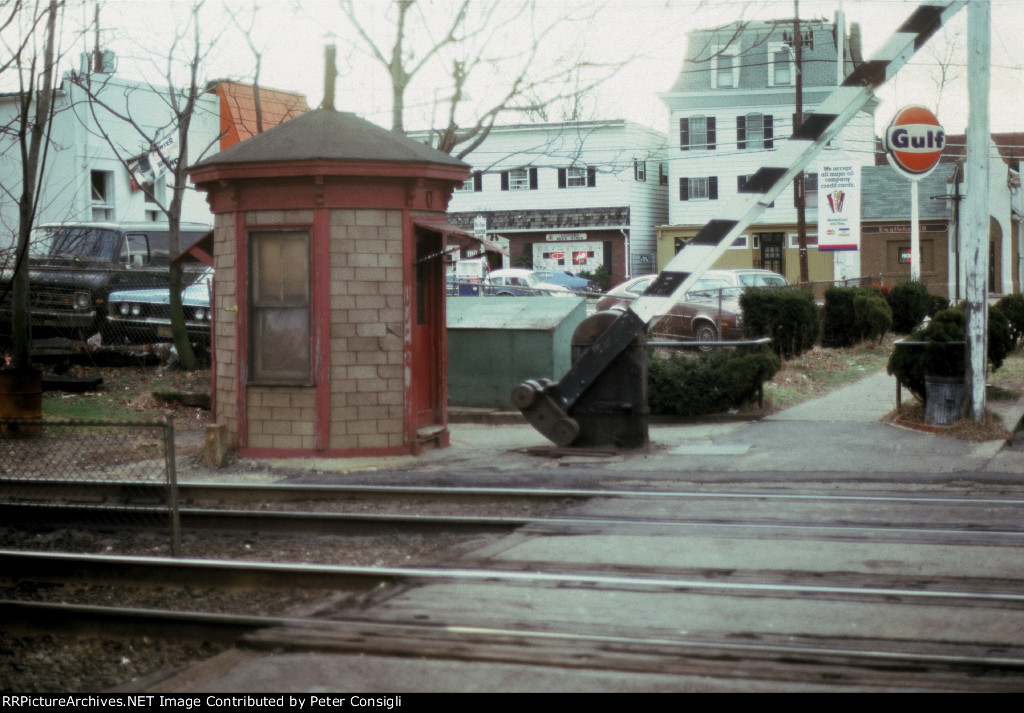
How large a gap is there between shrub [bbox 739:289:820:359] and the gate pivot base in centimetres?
986

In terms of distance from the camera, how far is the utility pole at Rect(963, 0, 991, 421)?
12094 mm

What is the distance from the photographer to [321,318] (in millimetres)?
11797

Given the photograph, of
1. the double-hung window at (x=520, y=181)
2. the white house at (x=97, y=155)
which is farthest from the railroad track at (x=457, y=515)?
the double-hung window at (x=520, y=181)

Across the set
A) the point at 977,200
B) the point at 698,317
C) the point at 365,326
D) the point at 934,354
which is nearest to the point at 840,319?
the point at 698,317

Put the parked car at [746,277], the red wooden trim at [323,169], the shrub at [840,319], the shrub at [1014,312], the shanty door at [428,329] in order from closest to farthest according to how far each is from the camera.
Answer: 1. the red wooden trim at [323,169]
2. the shanty door at [428,329]
3. the shrub at [1014,312]
4. the shrub at [840,319]
5. the parked car at [746,277]

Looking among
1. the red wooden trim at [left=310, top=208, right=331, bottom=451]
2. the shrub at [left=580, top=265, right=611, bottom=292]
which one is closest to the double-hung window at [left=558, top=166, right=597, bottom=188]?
the shrub at [left=580, top=265, right=611, bottom=292]

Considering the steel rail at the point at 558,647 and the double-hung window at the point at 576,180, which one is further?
the double-hung window at the point at 576,180

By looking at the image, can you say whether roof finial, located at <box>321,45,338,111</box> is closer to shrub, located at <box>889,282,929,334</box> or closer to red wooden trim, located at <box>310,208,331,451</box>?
red wooden trim, located at <box>310,208,331,451</box>

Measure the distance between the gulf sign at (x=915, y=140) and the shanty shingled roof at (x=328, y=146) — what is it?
15.9m

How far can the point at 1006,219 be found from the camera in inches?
2228

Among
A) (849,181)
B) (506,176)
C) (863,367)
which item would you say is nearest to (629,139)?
(506,176)

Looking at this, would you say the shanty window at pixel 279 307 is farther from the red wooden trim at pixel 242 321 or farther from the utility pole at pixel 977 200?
the utility pole at pixel 977 200

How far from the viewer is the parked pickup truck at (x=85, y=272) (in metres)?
19.6

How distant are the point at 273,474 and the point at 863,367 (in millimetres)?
12361
